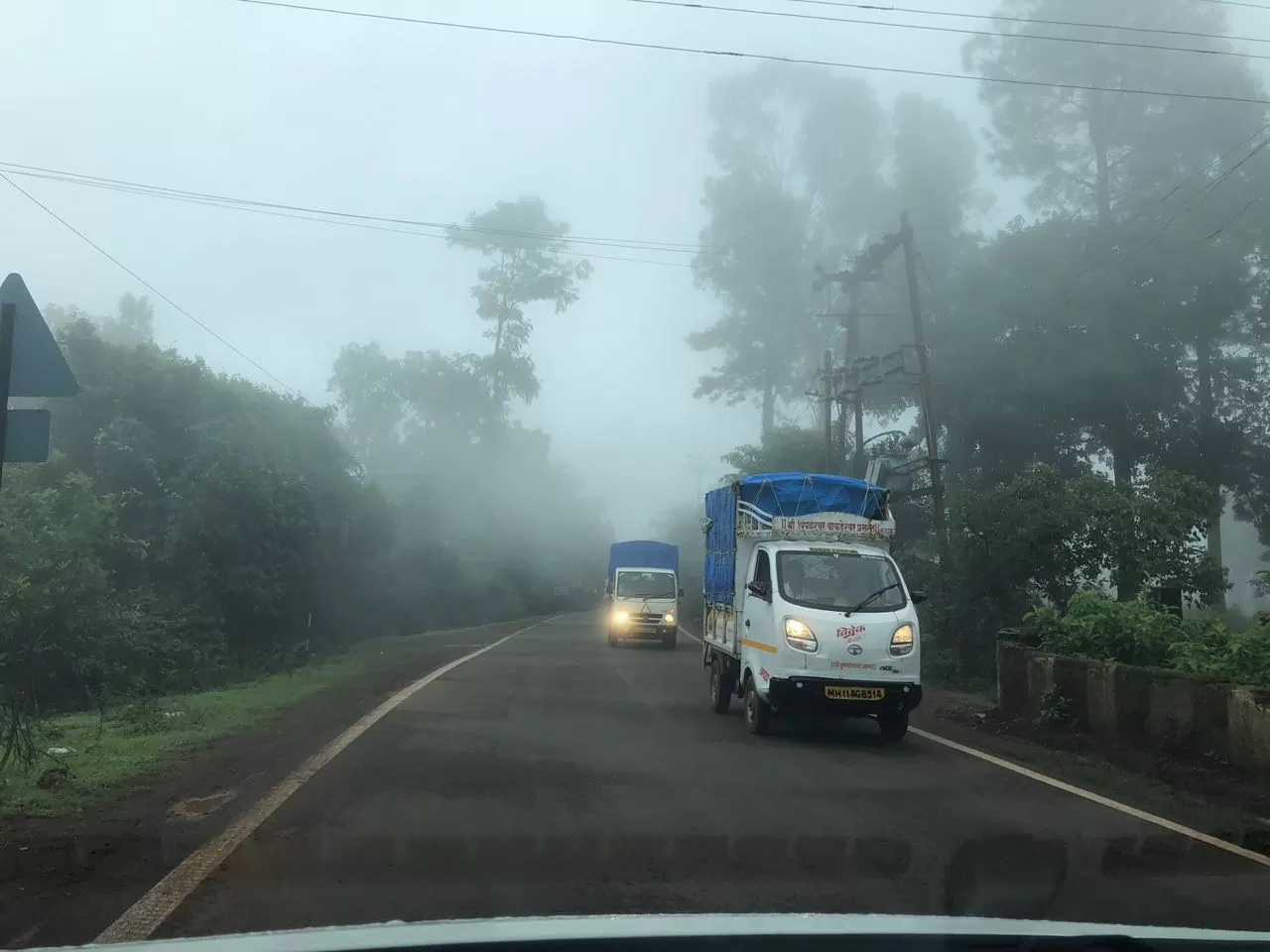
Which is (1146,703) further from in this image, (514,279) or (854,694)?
(514,279)

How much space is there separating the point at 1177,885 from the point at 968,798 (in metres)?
2.57

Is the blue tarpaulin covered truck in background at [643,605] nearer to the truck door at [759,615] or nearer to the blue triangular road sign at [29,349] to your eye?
the truck door at [759,615]

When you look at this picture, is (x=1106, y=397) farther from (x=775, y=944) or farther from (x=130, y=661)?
(x=775, y=944)

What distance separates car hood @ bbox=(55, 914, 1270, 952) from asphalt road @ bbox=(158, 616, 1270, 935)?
7.58 ft

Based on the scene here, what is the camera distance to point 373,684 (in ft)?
57.3

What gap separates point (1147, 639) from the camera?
45.3 ft

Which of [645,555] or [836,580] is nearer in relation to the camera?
[836,580]

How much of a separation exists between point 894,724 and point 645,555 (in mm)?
24512

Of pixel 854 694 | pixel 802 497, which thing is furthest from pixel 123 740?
pixel 802 497

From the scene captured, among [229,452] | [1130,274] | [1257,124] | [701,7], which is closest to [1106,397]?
[1130,274]

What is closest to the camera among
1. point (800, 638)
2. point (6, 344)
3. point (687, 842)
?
point (687, 842)

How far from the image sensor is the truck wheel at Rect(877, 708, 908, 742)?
12.2 meters

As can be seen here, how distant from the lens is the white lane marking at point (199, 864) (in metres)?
5.36

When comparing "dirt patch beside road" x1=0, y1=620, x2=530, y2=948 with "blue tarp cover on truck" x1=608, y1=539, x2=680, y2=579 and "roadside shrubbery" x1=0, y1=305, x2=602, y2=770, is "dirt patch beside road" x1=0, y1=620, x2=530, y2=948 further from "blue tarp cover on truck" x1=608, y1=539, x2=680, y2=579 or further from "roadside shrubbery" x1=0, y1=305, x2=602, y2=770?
"blue tarp cover on truck" x1=608, y1=539, x2=680, y2=579
